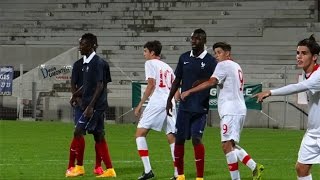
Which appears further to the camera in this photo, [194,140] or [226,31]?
[226,31]

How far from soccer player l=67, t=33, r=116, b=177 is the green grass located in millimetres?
344

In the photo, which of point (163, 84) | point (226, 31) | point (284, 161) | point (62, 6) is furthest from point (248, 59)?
point (163, 84)

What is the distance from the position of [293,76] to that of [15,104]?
38.7ft

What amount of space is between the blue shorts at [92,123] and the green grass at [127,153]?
78 centimetres

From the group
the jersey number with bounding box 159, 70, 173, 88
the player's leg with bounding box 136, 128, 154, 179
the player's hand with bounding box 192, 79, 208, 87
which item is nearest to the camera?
the player's hand with bounding box 192, 79, 208, 87

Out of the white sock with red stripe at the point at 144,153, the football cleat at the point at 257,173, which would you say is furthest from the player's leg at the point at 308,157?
the white sock with red stripe at the point at 144,153

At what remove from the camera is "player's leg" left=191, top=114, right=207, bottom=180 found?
41.0 ft

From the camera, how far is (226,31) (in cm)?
4022

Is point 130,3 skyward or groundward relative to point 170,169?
skyward

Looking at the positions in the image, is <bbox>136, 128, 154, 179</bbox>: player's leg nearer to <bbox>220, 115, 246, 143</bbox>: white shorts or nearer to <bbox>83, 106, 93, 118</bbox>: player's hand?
<bbox>83, 106, 93, 118</bbox>: player's hand

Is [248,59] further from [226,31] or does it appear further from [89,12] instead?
[89,12]

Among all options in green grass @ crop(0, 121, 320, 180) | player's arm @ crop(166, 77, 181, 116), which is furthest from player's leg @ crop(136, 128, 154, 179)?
player's arm @ crop(166, 77, 181, 116)

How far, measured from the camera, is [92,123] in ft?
45.4

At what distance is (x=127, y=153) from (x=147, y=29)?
77.7 ft
